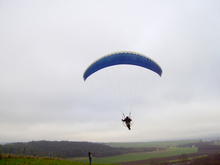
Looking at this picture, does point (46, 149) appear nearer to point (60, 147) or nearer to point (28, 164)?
point (60, 147)

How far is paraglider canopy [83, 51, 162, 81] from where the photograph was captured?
50.5 feet

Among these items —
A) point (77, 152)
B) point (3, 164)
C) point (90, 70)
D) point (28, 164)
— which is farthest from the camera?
point (77, 152)

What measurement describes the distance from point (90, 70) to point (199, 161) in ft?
224

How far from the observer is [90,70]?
1666 cm

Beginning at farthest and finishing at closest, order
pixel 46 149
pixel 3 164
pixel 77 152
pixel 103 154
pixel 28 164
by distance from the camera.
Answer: pixel 103 154 < pixel 77 152 < pixel 46 149 < pixel 28 164 < pixel 3 164

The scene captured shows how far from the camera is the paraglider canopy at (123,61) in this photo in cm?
1540

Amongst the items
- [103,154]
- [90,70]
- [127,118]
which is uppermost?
[90,70]

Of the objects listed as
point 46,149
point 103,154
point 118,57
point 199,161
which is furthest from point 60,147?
point 118,57

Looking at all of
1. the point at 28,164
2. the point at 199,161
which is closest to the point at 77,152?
the point at 199,161

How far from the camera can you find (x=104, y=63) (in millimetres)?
15930

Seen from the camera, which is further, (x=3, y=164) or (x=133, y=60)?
(x=133, y=60)

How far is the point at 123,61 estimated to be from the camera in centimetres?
1595

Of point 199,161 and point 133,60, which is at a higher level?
point 133,60

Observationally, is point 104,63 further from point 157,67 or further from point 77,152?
point 77,152
